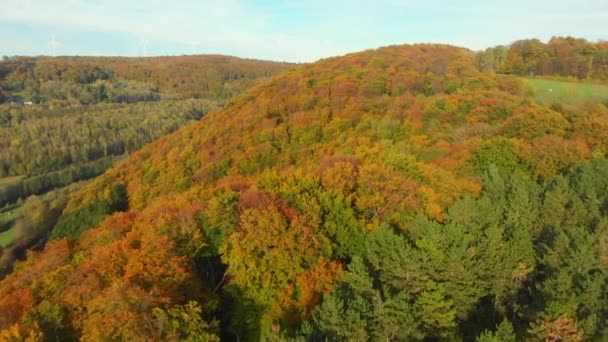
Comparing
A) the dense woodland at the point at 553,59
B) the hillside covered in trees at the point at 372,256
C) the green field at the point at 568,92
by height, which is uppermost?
the dense woodland at the point at 553,59

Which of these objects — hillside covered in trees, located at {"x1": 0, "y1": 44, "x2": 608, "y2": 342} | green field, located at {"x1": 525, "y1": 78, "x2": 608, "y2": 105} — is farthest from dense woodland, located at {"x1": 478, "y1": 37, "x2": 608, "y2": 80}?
hillside covered in trees, located at {"x1": 0, "y1": 44, "x2": 608, "y2": 342}

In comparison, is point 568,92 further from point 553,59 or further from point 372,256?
point 372,256

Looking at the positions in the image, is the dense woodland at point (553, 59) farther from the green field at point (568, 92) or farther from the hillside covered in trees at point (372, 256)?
the hillside covered in trees at point (372, 256)

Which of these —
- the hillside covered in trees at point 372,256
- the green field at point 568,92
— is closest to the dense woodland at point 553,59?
the green field at point 568,92

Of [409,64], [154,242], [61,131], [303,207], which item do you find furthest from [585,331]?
[61,131]

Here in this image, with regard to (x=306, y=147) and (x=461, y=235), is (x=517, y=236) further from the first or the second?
(x=306, y=147)

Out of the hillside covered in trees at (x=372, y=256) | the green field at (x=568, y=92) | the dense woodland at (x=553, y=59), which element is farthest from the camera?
the dense woodland at (x=553, y=59)

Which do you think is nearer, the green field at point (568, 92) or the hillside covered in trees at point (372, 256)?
the hillside covered in trees at point (372, 256)
